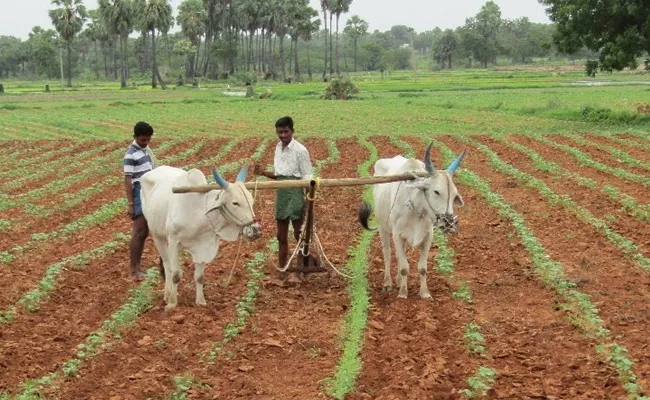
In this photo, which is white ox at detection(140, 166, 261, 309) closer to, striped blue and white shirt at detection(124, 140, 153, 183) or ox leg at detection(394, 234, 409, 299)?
striped blue and white shirt at detection(124, 140, 153, 183)

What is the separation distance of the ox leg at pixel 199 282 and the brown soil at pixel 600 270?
4.16 m

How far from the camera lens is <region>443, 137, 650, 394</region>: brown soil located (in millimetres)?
7363

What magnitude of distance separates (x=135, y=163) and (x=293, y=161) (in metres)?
1.89

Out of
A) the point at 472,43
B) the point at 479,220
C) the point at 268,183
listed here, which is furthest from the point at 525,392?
the point at 472,43

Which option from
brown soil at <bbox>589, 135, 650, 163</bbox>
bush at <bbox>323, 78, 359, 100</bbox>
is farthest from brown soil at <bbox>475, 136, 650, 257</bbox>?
bush at <bbox>323, 78, 359, 100</bbox>

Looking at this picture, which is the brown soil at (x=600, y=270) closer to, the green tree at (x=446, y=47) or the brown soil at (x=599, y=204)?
the brown soil at (x=599, y=204)

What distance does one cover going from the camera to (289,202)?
930 centimetres

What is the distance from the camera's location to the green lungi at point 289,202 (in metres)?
9.26

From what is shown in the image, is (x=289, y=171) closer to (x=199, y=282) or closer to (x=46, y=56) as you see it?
(x=199, y=282)

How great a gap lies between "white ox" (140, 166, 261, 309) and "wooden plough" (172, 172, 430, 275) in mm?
201

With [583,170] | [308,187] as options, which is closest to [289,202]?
[308,187]

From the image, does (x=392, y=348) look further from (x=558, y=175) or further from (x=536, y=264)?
(x=558, y=175)

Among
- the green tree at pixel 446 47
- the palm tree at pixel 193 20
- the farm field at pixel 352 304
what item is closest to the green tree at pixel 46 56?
the palm tree at pixel 193 20

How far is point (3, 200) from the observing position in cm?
1574
